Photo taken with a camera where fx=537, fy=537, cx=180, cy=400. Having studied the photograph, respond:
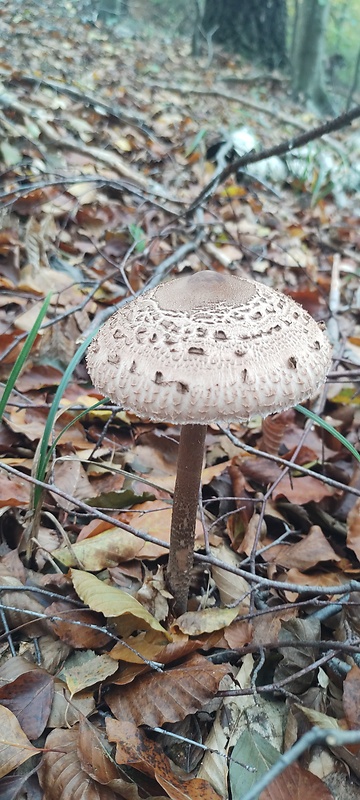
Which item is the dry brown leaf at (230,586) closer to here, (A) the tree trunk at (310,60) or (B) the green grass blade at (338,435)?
(B) the green grass blade at (338,435)

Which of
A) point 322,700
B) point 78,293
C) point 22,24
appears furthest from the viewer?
point 22,24

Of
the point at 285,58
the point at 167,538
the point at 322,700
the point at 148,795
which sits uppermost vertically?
the point at 285,58

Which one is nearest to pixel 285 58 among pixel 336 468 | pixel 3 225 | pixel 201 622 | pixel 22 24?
pixel 22 24

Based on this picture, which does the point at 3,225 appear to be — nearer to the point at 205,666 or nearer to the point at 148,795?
the point at 205,666

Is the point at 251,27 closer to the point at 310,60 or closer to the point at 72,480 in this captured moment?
the point at 310,60

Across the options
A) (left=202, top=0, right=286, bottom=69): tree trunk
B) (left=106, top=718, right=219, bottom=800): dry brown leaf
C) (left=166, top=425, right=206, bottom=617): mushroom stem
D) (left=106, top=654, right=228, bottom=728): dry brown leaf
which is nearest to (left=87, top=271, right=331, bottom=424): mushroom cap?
(left=166, top=425, right=206, bottom=617): mushroom stem

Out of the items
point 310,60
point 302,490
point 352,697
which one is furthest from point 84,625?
point 310,60

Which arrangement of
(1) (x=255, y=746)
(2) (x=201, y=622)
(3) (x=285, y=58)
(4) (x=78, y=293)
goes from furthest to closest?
(3) (x=285, y=58)
(4) (x=78, y=293)
(2) (x=201, y=622)
(1) (x=255, y=746)

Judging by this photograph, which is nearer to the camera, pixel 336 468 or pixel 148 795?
pixel 148 795
